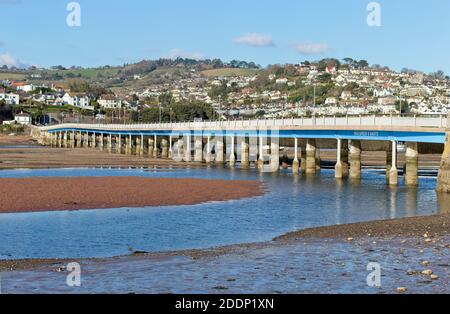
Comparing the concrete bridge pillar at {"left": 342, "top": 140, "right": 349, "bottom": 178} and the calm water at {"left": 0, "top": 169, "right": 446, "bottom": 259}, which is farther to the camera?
the concrete bridge pillar at {"left": 342, "top": 140, "right": 349, "bottom": 178}

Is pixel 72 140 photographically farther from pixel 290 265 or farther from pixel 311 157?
pixel 290 265

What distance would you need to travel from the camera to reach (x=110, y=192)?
4953 cm

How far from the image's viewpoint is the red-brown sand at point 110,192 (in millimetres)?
42469

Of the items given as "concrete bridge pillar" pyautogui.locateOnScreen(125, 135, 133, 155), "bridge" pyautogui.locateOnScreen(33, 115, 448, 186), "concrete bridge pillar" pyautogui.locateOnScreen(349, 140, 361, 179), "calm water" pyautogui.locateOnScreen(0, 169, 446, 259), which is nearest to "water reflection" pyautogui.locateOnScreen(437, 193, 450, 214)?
"calm water" pyautogui.locateOnScreen(0, 169, 446, 259)

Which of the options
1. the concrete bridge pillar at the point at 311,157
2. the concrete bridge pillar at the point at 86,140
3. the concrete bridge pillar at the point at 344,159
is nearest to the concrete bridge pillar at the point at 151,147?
the concrete bridge pillar at the point at 86,140

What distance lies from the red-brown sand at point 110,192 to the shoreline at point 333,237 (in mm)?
14648

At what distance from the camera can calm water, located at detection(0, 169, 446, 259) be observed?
1104 inches

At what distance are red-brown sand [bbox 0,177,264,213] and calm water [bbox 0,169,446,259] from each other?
2322 millimetres

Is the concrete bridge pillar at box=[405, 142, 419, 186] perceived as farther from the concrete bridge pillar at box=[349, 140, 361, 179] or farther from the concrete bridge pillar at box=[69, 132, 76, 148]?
the concrete bridge pillar at box=[69, 132, 76, 148]

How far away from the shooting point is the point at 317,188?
55156 mm

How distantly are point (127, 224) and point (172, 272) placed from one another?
42.3 feet

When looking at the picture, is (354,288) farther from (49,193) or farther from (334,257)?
(49,193)

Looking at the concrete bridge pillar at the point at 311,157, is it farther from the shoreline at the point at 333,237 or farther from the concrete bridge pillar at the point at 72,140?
the concrete bridge pillar at the point at 72,140

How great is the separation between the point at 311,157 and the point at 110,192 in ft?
96.5
